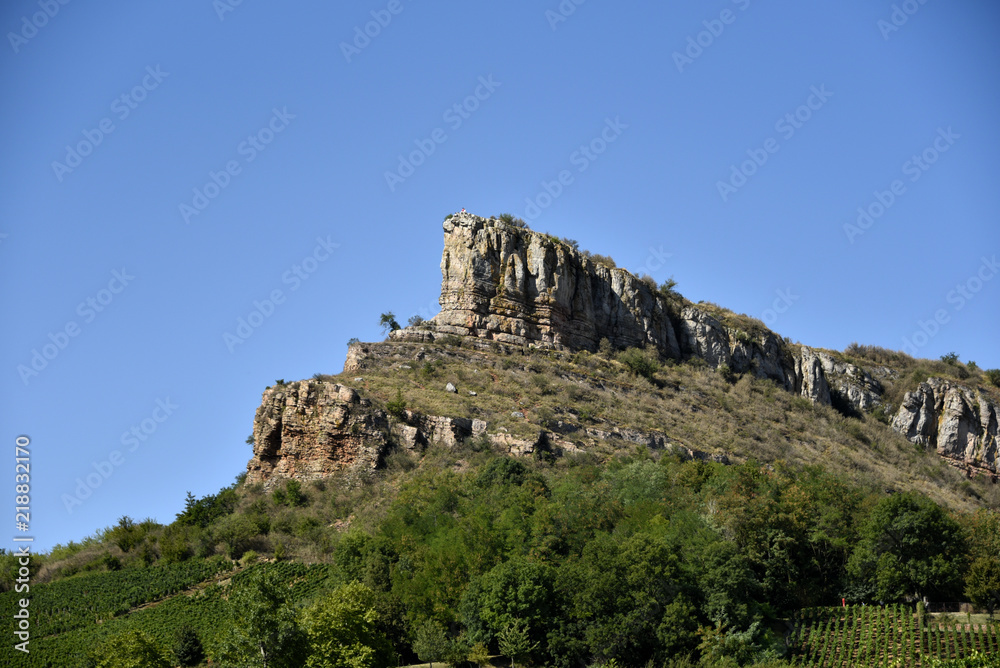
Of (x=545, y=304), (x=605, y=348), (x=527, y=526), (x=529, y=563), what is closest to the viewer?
(x=529, y=563)

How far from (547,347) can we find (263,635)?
1622 inches

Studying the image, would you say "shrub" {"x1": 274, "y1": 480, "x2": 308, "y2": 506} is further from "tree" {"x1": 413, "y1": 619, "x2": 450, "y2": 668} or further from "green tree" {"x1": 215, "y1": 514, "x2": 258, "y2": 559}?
"tree" {"x1": 413, "y1": 619, "x2": 450, "y2": 668}

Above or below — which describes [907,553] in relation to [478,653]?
above

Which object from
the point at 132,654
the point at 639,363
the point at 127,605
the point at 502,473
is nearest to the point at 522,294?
the point at 639,363

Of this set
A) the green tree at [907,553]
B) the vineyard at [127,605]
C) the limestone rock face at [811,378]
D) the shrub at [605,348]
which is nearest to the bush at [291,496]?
the vineyard at [127,605]

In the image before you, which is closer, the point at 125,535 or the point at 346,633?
the point at 346,633

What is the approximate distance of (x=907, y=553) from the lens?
46.6 m

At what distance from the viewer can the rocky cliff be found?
2281 inches

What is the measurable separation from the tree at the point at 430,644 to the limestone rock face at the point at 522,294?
102 feet

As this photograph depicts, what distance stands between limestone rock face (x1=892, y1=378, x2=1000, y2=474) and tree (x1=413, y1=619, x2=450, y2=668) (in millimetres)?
57225

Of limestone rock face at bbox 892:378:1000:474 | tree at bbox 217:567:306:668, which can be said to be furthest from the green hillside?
limestone rock face at bbox 892:378:1000:474

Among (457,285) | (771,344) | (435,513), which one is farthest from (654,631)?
(771,344)

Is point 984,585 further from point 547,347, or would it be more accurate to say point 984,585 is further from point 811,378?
point 811,378

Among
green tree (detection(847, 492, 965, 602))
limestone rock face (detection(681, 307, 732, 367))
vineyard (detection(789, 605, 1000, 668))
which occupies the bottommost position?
vineyard (detection(789, 605, 1000, 668))
